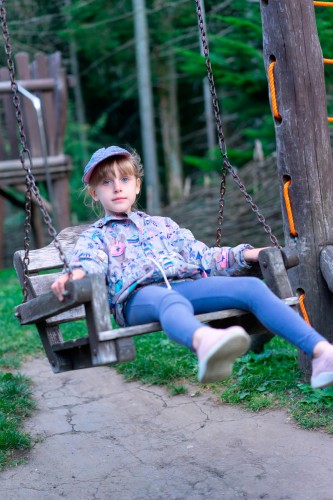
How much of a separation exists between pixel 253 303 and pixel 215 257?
62cm

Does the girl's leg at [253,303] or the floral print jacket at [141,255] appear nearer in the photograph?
the girl's leg at [253,303]

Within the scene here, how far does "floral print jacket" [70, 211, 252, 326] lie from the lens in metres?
3.40

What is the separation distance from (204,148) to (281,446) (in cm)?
1655

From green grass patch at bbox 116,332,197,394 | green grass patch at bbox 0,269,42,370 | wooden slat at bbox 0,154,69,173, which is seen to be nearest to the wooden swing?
green grass patch at bbox 116,332,197,394

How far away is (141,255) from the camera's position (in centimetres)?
359

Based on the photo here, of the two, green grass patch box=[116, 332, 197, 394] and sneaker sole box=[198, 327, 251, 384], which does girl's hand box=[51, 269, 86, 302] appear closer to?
sneaker sole box=[198, 327, 251, 384]

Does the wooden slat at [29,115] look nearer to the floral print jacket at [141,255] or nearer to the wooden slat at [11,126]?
the wooden slat at [11,126]

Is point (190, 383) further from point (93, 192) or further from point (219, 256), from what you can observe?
point (93, 192)

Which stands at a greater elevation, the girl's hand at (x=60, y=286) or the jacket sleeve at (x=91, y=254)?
the jacket sleeve at (x=91, y=254)

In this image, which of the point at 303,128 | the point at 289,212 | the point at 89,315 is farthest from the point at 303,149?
the point at 89,315

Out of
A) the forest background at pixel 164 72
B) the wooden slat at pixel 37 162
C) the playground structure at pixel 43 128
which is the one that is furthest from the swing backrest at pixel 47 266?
the wooden slat at pixel 37 162

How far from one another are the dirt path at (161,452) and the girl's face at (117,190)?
1.27 metres

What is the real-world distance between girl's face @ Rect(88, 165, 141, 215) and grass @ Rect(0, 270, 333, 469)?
135 cm

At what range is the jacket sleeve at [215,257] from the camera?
365 centimetres
